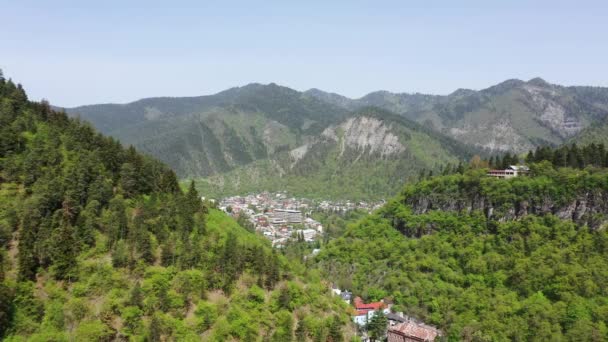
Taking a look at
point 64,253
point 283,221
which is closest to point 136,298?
point 64,253

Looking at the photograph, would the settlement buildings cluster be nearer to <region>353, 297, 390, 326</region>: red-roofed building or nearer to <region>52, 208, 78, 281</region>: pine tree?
<region>353, 297, 390, 326</region>: red-roofed building

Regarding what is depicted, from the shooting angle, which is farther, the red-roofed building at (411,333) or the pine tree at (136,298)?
the red-roofed building at (411,333)

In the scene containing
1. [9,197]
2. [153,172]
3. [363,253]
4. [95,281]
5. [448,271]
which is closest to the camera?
[95,281]

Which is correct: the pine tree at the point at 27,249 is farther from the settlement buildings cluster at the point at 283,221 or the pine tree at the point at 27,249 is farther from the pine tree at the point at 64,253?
the settlement buildings cluster at the point at 283,221

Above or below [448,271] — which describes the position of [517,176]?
above

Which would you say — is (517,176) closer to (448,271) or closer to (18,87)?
(448,271)

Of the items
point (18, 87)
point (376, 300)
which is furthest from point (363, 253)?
point (18, 87)

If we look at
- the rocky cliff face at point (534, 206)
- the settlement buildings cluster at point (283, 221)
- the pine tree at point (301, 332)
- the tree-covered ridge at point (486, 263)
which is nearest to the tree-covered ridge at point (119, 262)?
the pine tree at point (301, 332)
